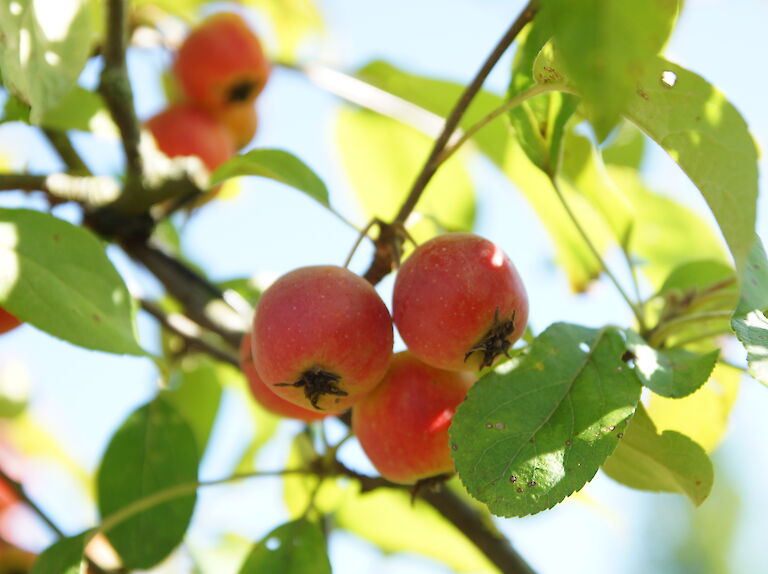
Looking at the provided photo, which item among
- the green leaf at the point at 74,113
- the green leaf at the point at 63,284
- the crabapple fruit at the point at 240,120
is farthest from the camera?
the crabapple fruit at the point at 240,120

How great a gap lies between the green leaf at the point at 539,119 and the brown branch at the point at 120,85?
24.0 inches

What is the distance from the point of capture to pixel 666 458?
1009 millimetres

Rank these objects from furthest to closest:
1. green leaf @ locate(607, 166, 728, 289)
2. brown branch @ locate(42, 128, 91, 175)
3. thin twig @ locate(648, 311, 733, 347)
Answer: green leaf @ locate(607, 166, 728, 289)
brown branch @ locate(42, 128, 91, 175)
thin twig @ locate(648, 311, 733, 347)

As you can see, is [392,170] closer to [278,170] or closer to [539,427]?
[278,170]

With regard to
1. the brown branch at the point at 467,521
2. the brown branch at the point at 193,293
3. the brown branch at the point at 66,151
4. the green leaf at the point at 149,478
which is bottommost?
the green leaf at the point at 149,478

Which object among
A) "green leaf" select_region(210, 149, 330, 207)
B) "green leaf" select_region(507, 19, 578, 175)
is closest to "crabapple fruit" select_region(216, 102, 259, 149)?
"green leaf" select_region(210, 149, 330, 207)

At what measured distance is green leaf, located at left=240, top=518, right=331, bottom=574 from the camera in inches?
47.4

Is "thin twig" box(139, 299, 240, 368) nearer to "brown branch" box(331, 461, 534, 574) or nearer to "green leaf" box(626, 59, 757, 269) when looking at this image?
"brown branch" box(331, 461, 534, 574)

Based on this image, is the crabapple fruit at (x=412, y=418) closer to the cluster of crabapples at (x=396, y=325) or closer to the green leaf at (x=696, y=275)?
the cluster of crabapples at (x=396, y=325)

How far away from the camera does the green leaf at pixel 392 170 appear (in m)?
1.73

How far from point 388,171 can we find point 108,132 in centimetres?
55

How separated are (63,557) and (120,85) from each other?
72cm

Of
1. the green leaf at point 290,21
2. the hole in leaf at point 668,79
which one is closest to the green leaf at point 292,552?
the hole in leaf at point 668,79

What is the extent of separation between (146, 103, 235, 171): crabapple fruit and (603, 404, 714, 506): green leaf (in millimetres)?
1069
